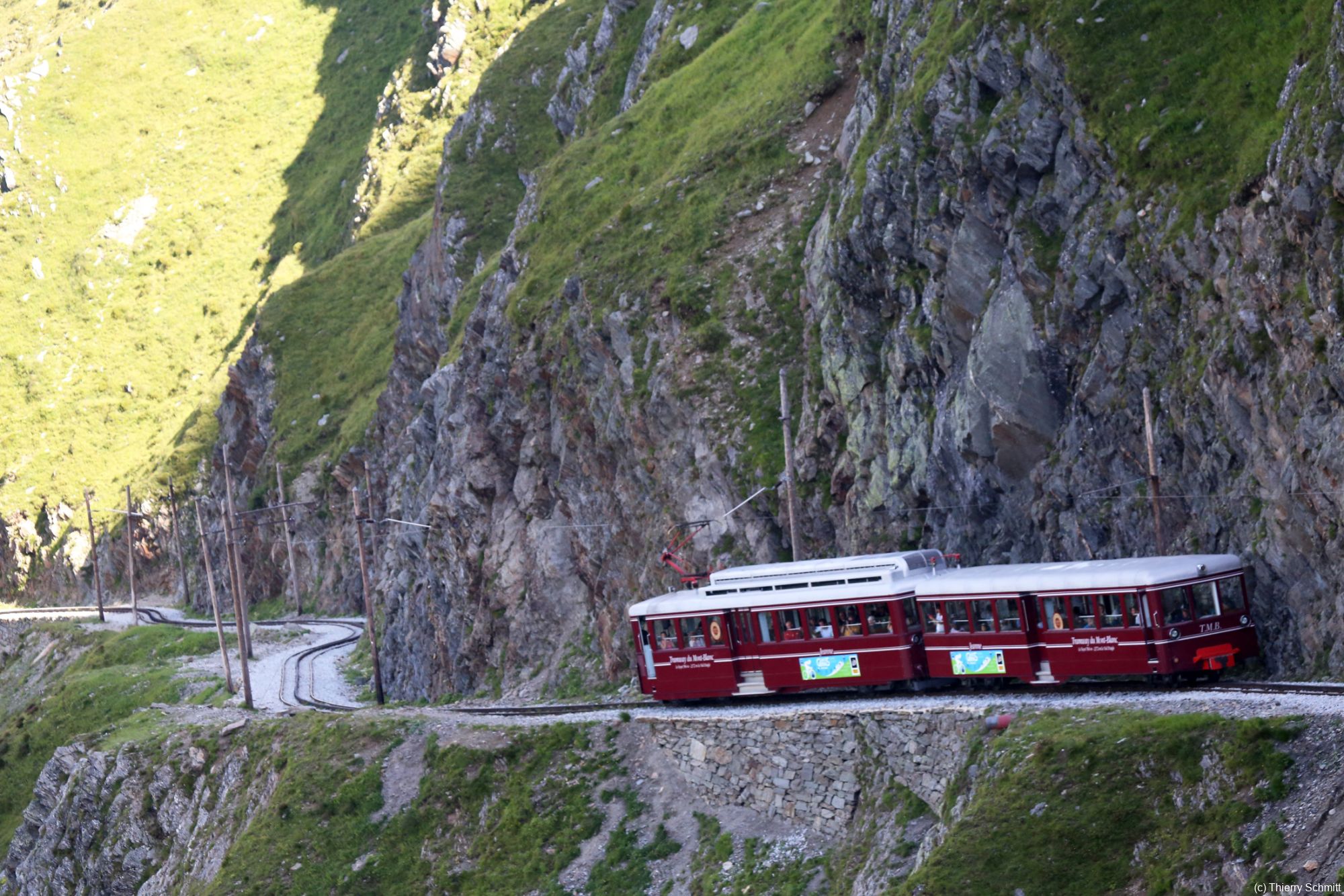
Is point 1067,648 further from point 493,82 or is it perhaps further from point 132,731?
point 493,82

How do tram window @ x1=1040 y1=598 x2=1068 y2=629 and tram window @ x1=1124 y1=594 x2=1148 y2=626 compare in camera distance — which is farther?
tram window @ x1=1040 y1=598 x2=1068 y2=629

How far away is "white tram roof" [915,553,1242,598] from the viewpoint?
106 ft

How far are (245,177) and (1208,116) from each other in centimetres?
16421

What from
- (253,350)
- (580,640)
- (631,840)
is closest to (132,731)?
(580,640)

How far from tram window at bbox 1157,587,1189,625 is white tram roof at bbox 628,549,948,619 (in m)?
7.11

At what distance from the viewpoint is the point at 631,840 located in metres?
38.2

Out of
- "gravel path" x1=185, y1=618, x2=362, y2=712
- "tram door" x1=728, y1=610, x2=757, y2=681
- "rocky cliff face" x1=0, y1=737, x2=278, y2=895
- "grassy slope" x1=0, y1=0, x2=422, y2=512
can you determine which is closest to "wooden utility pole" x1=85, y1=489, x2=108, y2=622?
"grassy slope" x1=0, y1=0, x2=422, y2=512

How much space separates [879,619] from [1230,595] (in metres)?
8.69

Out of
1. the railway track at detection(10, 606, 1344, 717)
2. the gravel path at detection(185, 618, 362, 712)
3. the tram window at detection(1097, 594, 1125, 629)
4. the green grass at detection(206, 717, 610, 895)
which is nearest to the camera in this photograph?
the railway track at detection(10, 606, 1344, 717)

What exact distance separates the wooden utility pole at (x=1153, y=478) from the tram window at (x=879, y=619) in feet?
23.5

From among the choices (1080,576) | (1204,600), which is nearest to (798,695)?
(1080,576)

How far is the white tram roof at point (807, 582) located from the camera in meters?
37.6

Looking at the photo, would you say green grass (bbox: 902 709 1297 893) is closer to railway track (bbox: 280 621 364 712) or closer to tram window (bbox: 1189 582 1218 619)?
tram window (bbox: 1189 582 1218 619)

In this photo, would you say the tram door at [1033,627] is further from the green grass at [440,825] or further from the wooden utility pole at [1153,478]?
the green grass at [440,825]
